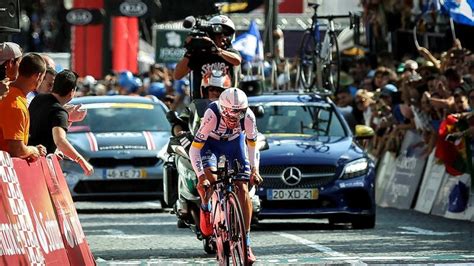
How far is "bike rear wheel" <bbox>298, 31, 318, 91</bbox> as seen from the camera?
89.1 ft

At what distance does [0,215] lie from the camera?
38.8 ft

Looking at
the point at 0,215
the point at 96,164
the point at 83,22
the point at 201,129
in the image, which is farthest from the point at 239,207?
the point at 83,22

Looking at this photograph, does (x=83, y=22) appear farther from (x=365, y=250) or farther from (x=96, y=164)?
(x=365, y=250)

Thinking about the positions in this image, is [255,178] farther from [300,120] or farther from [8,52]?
[300,120]

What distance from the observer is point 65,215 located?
1386cm

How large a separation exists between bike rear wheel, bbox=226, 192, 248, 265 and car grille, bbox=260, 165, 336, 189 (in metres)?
6.14

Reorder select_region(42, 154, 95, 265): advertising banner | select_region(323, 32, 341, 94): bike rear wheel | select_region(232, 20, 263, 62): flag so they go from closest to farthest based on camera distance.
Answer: select_region(42, 154, 95, 265): advertising banner → select_region(323, 32, 341, 94): bike rear wheel → select_region(232, 20, 263, 62): flag

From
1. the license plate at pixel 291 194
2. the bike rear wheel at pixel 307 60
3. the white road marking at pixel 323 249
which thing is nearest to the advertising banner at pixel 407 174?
the bike rear wheel at pixel 307 60

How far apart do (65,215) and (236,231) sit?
1.43 metres

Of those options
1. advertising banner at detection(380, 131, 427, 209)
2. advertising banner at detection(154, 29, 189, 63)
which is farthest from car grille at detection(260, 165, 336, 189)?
advertising banner at detection(154, 29, 189, 63)

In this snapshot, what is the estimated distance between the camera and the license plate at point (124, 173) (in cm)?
2491

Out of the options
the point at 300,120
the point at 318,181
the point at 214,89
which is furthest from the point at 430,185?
the point at 214,89

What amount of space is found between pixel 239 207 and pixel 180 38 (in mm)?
30502

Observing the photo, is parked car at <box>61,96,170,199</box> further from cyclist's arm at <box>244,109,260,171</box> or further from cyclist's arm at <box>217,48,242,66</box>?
cyclist's arm at <box>244,109,260,171</box>
